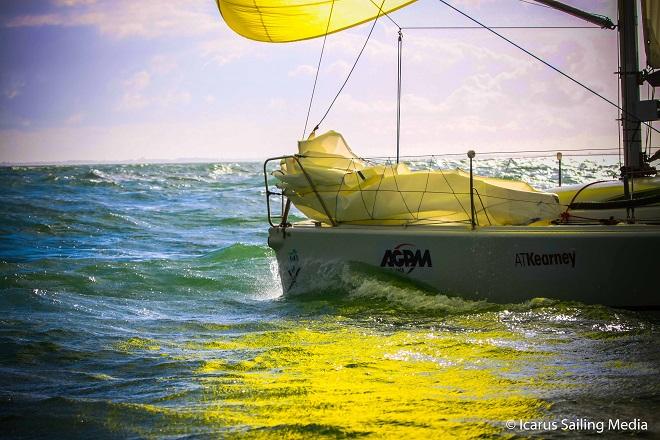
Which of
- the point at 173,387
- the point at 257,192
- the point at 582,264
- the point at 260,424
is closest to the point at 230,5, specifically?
the point at 582,264

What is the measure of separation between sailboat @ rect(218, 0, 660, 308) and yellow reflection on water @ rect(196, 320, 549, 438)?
1039 millimetres

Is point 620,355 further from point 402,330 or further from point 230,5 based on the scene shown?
point 230,5

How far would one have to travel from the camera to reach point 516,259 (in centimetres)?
716

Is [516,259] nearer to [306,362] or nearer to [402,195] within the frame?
[402,195]

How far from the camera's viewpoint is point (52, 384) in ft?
17.4

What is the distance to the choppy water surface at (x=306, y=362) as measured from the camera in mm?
4309

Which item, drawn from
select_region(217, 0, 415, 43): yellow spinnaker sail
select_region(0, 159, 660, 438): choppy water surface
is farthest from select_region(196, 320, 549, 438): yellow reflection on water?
select_region(217, 0, 415, 43): yellow spinnaker sail

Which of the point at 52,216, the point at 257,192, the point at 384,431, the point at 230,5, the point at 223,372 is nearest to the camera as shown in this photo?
the point at 384,431

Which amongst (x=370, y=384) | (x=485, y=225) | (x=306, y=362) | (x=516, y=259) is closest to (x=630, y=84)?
(x=485, y=225)

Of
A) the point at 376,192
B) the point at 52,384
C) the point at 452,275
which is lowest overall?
the point at 52,384

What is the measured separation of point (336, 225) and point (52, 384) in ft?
12.6

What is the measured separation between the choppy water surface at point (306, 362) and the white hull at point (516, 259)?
152 millimetres

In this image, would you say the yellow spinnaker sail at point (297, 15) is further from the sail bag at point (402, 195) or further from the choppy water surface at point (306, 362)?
the choppy water surface at point (306, 362)

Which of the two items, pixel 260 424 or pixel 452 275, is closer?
pixel 260 424
